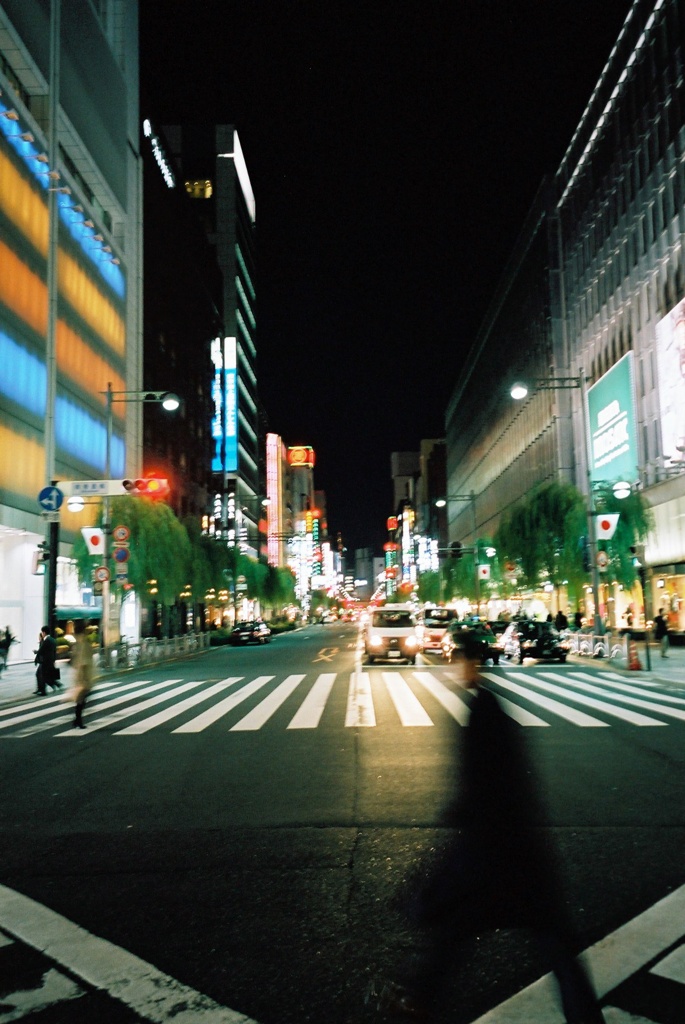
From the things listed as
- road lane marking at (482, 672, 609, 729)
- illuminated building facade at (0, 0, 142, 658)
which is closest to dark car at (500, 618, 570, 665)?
road lane marking at (482, 672, 609, 729)

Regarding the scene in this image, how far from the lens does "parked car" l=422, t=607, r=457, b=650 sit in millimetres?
39594

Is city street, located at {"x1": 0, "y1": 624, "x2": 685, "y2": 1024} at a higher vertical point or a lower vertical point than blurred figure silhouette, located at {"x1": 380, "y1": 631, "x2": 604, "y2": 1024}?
lower

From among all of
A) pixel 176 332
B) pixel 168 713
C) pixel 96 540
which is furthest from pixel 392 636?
pixel 176 332

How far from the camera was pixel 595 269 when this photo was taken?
52344mm

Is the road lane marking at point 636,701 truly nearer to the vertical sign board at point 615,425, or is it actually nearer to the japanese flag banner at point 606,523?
the japanese flag banner at point 606,523

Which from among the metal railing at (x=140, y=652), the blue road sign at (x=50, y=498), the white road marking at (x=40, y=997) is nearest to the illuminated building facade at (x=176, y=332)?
the metal railing at (x=140, y=652)

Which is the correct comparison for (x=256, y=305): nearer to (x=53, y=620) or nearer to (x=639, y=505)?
(x=639, y=505)

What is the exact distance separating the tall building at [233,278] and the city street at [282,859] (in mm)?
88469

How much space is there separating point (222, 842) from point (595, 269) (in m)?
51.1

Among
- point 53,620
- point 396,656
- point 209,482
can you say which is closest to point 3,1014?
point 53,620

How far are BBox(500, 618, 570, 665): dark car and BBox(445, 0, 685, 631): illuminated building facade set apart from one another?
336cm

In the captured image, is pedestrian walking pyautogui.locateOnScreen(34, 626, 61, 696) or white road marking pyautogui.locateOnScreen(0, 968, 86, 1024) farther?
pedestrian walking pyautogui.locateOnScreen(34, 626, 61, 696)

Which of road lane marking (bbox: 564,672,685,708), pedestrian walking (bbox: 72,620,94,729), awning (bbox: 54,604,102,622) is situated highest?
awning (bbox: 54,604,102,622)

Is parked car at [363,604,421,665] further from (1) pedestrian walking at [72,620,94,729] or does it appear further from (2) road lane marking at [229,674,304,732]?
(1) pedestrian walking at [72,620,94,729]
